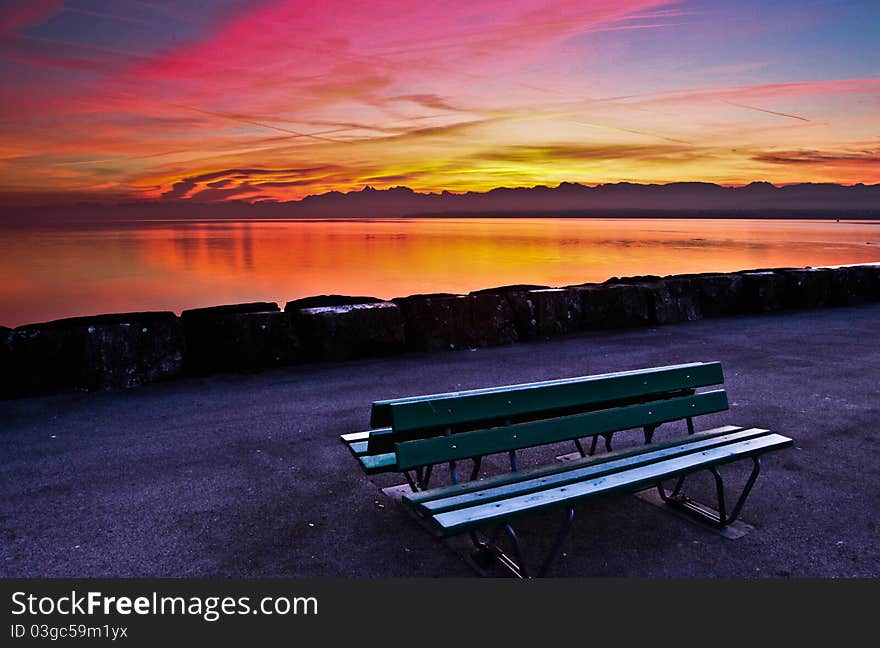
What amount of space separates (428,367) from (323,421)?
6.32 feet

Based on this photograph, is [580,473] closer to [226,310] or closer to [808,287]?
[226,310]

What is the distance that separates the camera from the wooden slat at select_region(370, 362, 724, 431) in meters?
3.01

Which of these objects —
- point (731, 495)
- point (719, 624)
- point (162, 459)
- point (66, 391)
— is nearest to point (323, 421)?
point (162, 459)

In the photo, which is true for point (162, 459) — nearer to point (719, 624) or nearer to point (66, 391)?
point (66, 391)

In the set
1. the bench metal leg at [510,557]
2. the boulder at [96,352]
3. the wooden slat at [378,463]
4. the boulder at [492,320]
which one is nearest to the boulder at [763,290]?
the boulder at [492,320]

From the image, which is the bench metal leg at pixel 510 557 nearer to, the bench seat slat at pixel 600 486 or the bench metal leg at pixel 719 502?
the bench seat slat at pixel 600 486

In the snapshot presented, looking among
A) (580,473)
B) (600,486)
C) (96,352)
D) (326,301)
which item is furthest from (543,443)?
(326,301)

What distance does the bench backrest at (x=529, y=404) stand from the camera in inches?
119

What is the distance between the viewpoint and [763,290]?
35.0 ft

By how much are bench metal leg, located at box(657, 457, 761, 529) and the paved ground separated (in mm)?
97

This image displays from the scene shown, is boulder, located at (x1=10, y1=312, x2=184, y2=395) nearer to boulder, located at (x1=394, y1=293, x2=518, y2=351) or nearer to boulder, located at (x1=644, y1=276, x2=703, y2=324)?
boulder, located at (x1=394, y1=293, x2=518, y2=351)

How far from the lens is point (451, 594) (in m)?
2.88

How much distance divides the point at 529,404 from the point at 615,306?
612cm

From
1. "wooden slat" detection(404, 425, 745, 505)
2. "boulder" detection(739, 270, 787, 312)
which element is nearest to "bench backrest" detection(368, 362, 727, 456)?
"wooden slat" detection(404, 425, 745, 505)
